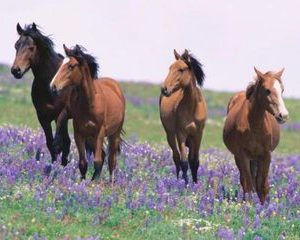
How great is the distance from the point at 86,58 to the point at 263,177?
4.10 meters

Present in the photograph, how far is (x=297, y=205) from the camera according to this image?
14914 millimetres

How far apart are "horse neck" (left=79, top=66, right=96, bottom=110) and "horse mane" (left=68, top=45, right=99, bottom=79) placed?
0.19 metres

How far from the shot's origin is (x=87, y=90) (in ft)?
50.7

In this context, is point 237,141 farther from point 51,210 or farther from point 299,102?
point 299,102

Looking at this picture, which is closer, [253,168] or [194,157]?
[253,168]

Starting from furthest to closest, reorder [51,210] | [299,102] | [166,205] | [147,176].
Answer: [299,102], [147,176], [166,205], [51,210]

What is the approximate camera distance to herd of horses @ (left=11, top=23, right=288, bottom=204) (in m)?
14.9

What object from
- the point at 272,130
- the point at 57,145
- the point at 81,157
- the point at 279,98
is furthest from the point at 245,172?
the point at 57,145

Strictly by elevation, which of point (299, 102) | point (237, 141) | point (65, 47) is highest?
point (65, 47)

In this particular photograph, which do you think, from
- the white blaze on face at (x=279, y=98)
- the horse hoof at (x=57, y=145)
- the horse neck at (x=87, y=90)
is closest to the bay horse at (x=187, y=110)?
the horse neck at (x=87, y=90)

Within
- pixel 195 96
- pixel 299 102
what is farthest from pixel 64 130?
pixel 299 102

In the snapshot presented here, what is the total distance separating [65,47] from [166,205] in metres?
3.81

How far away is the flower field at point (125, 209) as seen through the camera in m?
11.6

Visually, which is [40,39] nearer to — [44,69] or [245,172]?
[44,69]
